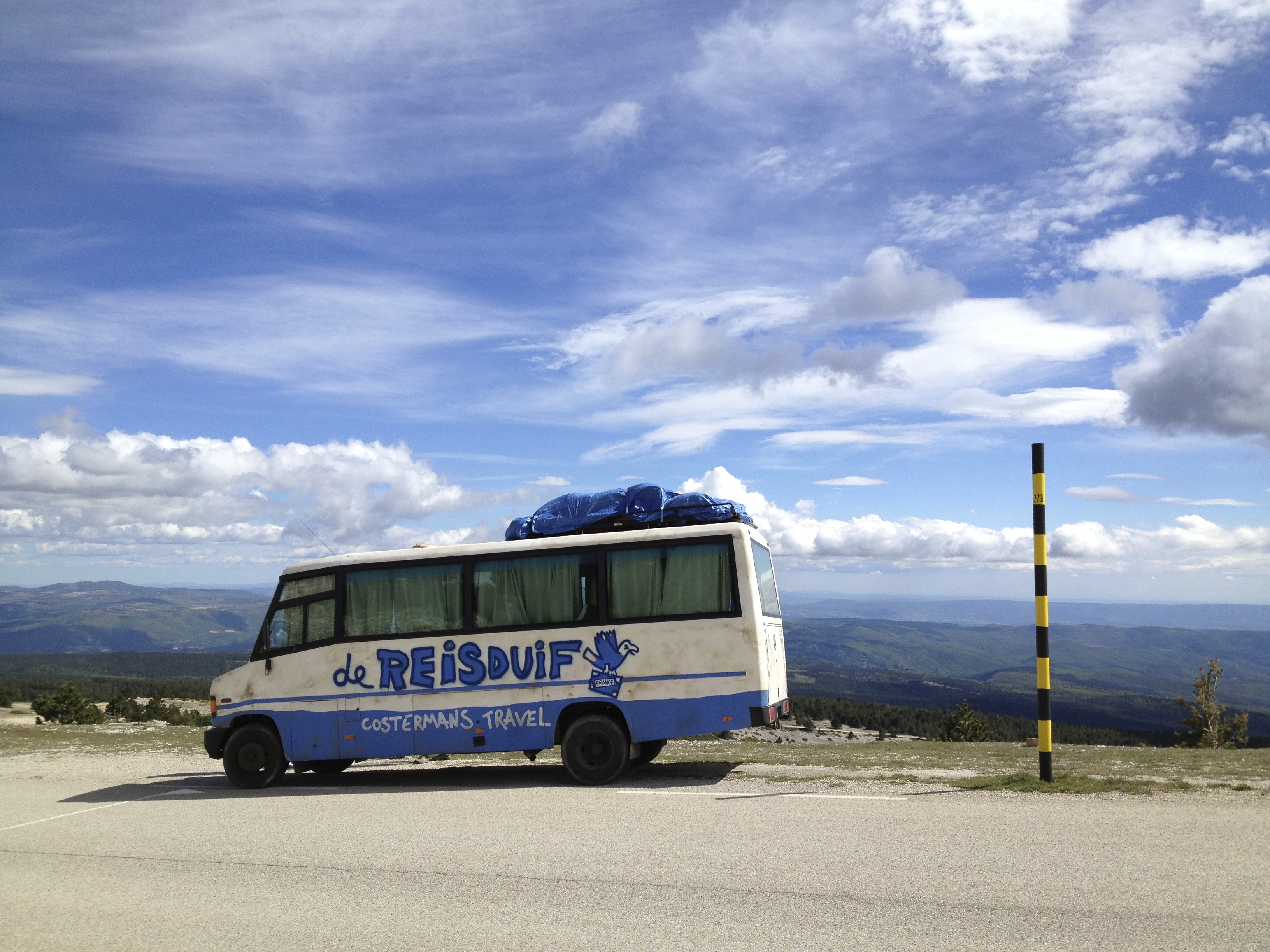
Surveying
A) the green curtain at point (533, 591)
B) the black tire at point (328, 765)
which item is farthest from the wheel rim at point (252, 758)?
the green curtain at point (533, 591)

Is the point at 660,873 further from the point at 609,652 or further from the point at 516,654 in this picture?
the point at 516,654

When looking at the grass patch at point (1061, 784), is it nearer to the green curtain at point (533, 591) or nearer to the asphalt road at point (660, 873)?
the asphalt road at point (660, 873)

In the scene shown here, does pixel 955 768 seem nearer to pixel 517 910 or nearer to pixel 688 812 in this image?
pixel 688 812

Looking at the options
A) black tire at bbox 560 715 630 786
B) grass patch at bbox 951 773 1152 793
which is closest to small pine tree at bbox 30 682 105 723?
black tire at bbox 560 715 630 786

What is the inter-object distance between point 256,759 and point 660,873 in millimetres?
8414

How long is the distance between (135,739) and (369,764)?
328 inches

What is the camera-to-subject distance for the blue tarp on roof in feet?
43.0

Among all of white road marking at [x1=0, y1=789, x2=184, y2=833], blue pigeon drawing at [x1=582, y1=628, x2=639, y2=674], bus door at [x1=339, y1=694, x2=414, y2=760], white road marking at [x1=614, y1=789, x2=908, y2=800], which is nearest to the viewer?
white road marking at [x1=614, y1=789, x2=908, y2=800]

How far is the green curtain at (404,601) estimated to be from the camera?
1324 centimetres

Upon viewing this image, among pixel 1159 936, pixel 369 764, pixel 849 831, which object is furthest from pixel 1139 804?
pixel 369 764

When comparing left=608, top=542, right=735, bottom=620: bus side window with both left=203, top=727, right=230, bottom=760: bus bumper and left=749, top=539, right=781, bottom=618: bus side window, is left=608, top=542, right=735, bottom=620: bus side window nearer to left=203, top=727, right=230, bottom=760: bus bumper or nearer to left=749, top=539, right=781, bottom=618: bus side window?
left=749, top=539, right=781, bottom=618: bus side window

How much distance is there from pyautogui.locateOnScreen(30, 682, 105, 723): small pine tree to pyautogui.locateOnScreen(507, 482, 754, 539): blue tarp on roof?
62.7 meters

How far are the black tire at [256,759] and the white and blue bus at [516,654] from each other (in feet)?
0.07

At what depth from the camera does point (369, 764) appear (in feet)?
55.1
